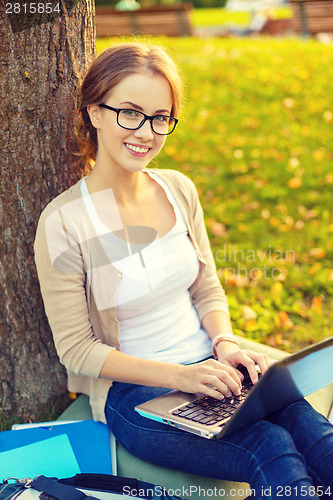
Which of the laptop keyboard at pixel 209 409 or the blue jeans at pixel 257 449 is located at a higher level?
the laptop keyboard at pixel 209 409

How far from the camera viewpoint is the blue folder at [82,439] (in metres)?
2.14

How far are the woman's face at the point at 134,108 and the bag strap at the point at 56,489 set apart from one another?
3.71 feet

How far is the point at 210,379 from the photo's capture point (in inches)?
76.0

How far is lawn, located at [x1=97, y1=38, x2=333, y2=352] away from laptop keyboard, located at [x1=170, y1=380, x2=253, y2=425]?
49.5 inches

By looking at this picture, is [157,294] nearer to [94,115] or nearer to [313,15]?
[94,115]

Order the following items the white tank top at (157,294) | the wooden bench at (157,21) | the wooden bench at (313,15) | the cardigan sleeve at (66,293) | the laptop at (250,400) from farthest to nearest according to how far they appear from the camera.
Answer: the wooden bench at (157,21), the wooden bench at (313,15), the white tank top at (157,294), the cardigan sleeve at (66,293), the laptop at (250,400)

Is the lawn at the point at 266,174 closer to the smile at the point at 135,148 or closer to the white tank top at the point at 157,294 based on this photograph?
the smile at the point at 135,148

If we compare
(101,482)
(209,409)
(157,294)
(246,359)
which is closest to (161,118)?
(157,294)

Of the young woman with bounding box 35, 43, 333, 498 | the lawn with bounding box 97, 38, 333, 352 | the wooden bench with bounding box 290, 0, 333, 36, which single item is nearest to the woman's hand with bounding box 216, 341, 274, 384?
the young woman with bounding box 35, 43, 333, 498

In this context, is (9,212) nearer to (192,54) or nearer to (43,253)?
(43,253)

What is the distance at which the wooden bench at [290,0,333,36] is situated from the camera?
8.75m

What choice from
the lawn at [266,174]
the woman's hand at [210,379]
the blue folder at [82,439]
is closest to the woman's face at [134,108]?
the lawn at [266,174]

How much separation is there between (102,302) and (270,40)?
23.8ft

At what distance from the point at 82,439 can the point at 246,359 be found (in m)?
0.72
